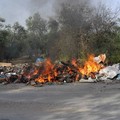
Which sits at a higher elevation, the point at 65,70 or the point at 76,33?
the point at 76,33

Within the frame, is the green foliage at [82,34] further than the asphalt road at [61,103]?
Yes

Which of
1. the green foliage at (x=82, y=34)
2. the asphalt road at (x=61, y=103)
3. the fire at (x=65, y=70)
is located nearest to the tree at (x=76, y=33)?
the green foliage at (x=82, y=34)

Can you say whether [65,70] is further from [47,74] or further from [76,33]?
[76,33]

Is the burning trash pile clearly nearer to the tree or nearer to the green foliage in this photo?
the green foliage

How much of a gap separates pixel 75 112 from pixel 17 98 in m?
3.31

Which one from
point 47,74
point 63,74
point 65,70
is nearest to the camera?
point 47,74

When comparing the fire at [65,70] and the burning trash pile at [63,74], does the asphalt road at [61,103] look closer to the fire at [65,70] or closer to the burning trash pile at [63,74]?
the burning trash pile at [63,74]

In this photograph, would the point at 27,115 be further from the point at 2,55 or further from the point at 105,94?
the point at 2,55

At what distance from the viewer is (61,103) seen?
414 inches

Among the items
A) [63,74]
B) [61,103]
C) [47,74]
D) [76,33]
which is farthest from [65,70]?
[76,33]

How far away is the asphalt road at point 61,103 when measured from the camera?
337 inches

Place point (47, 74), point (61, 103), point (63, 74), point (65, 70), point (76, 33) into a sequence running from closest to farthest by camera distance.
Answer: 1. point (61, 103)
2. point (47, 74)
3. point (63, 74)
4. point (65, 70)
5. point (76, 33)

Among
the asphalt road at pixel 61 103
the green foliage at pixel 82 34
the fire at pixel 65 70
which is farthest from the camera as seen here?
the green foliage at pixel 82 34

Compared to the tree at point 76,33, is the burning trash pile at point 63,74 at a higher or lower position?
lower
